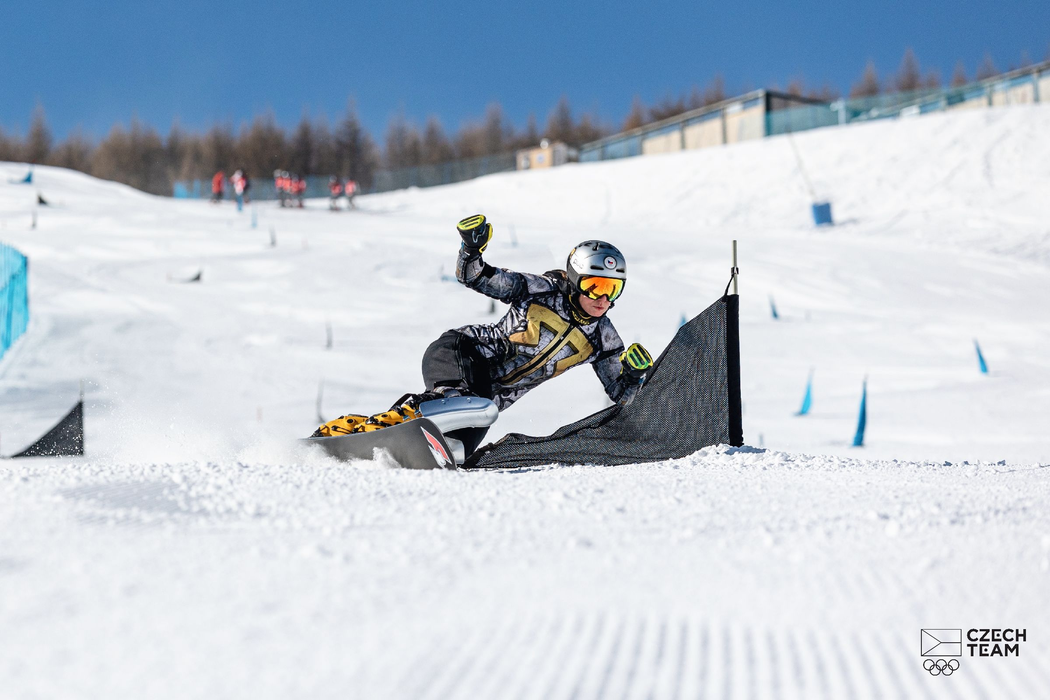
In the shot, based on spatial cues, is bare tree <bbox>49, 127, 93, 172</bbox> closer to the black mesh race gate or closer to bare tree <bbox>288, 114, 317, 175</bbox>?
bare tree <bbox>288, 114, 317, 175</bbox>

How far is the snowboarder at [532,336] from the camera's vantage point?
196 inches

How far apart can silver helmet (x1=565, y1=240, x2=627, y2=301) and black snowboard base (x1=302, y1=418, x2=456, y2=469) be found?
138 cm

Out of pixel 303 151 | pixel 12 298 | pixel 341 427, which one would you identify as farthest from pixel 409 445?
pixel 303 151

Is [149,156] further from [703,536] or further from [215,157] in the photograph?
[703,536]

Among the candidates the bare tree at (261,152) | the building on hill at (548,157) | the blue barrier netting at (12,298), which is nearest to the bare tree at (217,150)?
the bare tree at (261,152)

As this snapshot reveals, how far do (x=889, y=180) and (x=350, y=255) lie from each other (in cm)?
1737

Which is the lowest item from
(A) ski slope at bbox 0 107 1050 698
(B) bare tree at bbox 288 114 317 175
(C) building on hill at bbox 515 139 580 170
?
(A) ski slope at bbox 0 107 1050 698

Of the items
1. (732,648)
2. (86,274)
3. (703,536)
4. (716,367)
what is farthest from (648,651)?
(86,274)

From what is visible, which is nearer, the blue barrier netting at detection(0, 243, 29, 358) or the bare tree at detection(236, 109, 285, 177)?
the blue barrier netting at detection(0, 243, 29, 358)

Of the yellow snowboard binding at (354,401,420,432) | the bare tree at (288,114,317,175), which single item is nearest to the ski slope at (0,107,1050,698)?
the yellow snowboard binding at (354,401,420,432)

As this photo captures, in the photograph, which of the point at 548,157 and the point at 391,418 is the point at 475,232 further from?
the point at 548,157

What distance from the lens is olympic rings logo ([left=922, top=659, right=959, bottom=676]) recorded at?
1.58 metres

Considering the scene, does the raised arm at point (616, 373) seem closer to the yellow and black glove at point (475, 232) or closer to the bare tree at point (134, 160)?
the yellow and black glove at point (475, 232)

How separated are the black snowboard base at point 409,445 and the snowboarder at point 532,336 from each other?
1.76 ft
